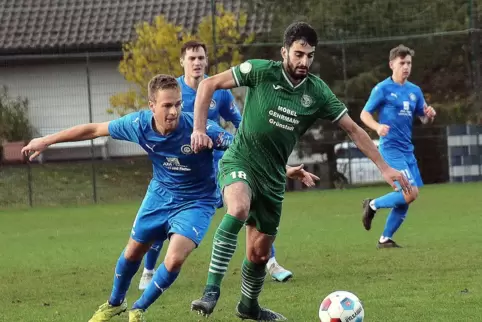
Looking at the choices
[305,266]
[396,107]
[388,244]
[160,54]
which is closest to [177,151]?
[305,266]

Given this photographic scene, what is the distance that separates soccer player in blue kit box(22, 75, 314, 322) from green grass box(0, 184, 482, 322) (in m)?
0.56

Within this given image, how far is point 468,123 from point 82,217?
8.51 meters

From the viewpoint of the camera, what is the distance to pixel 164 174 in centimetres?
730

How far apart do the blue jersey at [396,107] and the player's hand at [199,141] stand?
5559mm

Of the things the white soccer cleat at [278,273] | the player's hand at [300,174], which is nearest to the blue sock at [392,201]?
the white soccer cleat at [278,273]

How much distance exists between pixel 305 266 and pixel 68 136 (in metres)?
3.73

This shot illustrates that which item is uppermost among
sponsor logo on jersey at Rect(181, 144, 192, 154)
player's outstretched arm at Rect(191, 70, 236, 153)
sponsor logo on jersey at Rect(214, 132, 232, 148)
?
player's outstretched arm at Rect(191, 70, 236, 153)

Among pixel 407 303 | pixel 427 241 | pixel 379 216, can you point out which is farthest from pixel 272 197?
pixel 379 216

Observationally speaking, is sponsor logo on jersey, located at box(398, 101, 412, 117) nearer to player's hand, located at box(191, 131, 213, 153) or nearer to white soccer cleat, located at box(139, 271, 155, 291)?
white soccer cleat, located at box(139, 271, 155, 291)

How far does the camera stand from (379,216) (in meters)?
15.7

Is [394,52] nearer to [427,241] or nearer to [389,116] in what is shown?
[389,116]

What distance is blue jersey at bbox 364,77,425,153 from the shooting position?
11.9 metres

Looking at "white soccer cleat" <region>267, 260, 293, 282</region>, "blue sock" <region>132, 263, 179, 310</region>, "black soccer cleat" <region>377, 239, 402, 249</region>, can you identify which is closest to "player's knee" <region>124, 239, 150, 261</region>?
"blue sock" <region>132, 263, 179, 310</region>

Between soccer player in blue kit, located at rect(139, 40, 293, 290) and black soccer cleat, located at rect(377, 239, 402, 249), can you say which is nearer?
soccer player in blue kit, located at rect(139, 40, 293, 290)
